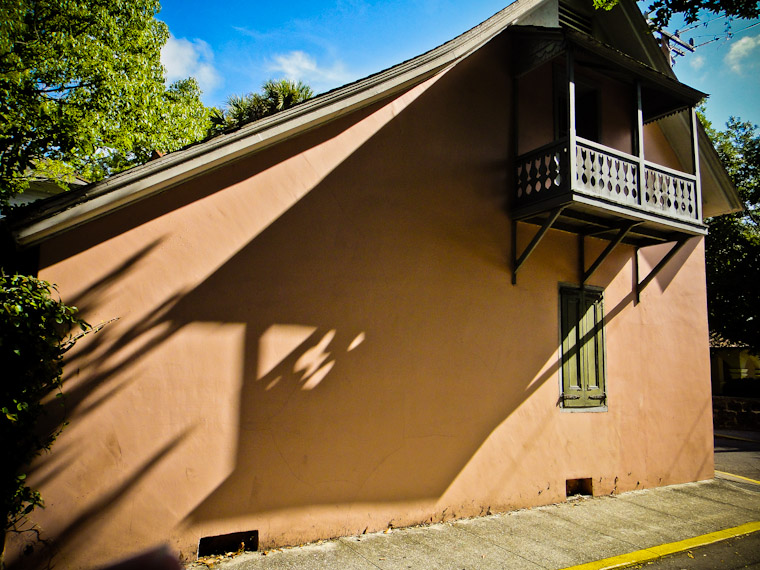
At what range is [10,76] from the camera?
27.1 ft

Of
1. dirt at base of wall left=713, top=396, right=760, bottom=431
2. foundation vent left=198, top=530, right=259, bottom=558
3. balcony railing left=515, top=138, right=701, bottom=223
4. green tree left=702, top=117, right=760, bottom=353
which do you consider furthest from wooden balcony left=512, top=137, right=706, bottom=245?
dirt at base of wall left=713, top=396, right=760, bottom=431

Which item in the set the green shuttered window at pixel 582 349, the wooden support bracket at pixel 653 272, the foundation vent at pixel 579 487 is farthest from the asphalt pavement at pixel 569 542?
the wooden support bracket at pixel 653 272

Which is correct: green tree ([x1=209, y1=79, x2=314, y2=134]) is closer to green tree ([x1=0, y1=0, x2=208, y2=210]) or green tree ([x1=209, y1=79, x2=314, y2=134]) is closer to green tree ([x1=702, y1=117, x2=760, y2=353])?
green tree ([x1=0, y1=0, x2=208, y2=210])

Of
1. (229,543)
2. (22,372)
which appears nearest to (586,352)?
(229,543)

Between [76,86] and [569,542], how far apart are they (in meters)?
11.9

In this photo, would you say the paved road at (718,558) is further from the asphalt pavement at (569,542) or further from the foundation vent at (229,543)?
the foundation vent at (229,543)

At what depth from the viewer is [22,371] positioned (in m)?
3.88

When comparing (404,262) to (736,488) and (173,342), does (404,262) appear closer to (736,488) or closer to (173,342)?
(173,342)

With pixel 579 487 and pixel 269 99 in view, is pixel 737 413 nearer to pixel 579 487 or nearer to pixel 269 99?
pixel 579 487

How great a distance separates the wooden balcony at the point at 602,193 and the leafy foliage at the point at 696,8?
163cm

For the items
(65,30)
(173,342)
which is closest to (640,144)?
(173,342)

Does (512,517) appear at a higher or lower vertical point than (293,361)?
lower

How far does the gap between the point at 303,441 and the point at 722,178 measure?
9572mm

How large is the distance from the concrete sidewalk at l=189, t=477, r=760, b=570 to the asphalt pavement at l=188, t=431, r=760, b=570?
0.01 metres
